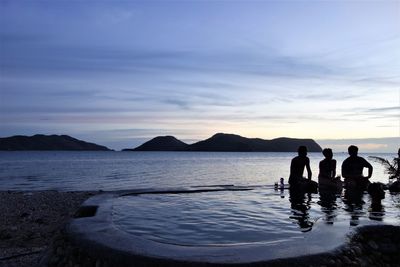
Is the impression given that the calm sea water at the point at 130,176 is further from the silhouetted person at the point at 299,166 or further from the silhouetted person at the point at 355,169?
the silhouetted person at the point at 355,169

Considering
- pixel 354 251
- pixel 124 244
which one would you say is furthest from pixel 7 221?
pixel 354 251

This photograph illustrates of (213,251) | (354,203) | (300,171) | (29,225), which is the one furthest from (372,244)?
(29,225)

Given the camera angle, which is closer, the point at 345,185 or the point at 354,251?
the point at 354,251

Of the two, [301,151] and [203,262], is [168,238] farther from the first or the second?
[301,151]

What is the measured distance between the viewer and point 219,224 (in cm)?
962

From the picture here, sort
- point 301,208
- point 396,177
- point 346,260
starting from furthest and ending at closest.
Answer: point 396,177, point 301,208, point 346,260

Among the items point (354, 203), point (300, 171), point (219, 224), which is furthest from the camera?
point (300, 171)

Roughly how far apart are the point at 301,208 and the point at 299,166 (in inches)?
169

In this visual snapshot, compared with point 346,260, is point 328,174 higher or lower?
higher

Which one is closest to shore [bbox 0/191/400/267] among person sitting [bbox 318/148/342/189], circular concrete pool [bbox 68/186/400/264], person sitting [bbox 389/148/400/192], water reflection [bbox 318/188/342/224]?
circular concrete pool [bbox 68/186/400/264]

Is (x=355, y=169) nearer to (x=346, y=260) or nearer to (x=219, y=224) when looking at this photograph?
(x=219, y=224)

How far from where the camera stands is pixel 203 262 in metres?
5.84

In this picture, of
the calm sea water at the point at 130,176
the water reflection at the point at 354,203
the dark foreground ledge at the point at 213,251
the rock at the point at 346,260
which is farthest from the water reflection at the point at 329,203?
the calm sea water at the point at 130,176

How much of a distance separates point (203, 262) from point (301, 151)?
417 inches
